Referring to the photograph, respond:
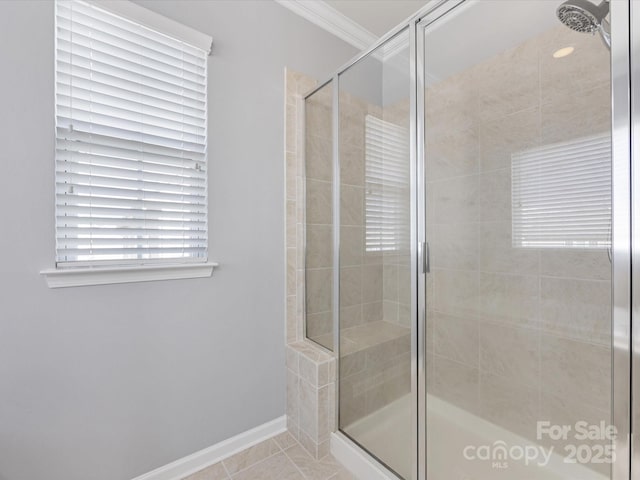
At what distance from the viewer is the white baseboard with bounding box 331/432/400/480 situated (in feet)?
4.37

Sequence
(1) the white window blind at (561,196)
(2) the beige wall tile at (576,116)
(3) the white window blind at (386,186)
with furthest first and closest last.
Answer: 1. (3) the white window blind at (386,186)
2. (1) the white window blind at (561,196)
3. (2) the beige wall tile at (576,116)

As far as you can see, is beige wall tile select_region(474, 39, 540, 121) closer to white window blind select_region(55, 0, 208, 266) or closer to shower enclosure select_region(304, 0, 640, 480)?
shower enclosure select_region(304, 0, 640, 480)

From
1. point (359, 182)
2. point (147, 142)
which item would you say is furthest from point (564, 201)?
point (147, 142)

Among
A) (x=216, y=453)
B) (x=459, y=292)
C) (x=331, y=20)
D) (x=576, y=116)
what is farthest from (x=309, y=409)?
(x=331, y=20)

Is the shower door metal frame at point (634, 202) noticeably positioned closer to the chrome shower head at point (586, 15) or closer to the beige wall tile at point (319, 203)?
the chrome shower head at point (586, 15)

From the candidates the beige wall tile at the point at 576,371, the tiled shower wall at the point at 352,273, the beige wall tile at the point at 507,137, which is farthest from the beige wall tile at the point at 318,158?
the beige wall tile at the point at 576,371

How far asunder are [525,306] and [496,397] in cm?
51

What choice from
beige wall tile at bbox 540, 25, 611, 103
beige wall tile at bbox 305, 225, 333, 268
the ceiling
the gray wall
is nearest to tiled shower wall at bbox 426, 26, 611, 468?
beige wall tile at bbox 540, 25, 611, 103

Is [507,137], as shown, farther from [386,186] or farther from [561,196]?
[386,186]

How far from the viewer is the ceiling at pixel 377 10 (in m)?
1.80

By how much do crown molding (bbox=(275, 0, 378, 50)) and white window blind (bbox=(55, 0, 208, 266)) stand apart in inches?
29.6

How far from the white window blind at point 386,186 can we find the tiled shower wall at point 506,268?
0.37 feet

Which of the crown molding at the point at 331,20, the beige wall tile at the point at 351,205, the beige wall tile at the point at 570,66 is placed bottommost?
the beige wall tile at the point at 351,205

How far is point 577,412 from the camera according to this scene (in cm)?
128
